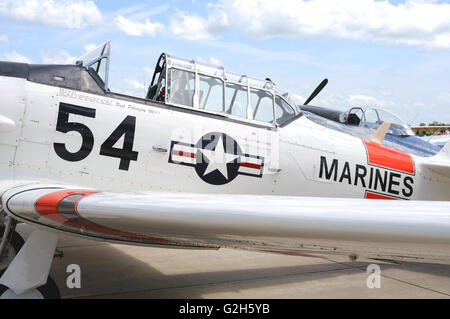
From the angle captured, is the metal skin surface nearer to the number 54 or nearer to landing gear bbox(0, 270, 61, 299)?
the number 54

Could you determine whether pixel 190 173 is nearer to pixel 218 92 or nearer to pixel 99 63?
pixel 218 92

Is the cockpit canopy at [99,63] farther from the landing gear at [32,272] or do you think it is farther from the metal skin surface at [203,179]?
the landing gear at [32,272]

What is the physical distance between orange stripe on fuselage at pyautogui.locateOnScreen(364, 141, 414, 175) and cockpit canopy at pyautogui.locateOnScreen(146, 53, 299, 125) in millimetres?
969

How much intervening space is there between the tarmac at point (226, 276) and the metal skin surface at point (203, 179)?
2.40ft

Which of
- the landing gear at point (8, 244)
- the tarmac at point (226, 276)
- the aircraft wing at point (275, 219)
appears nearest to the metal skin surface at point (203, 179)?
the aircraft wing at point (275, 219)

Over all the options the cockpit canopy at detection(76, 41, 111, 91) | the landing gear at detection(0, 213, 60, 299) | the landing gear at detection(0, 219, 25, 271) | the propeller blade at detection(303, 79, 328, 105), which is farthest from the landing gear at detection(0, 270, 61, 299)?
the propeller blade at detection(303, 79, 328, 105)

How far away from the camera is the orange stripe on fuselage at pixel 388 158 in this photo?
4898 mm

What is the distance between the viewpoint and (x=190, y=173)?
4.18 meters

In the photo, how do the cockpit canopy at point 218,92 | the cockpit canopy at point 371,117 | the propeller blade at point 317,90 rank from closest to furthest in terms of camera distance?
1. the cockpit canopy at point 218,92
2. the cockpit canopy at point 371,117
3. the propeller blade at point 317,90

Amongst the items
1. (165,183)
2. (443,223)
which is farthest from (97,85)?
(443,223)

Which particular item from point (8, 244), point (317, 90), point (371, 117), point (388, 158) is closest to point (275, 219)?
point (8, 244)

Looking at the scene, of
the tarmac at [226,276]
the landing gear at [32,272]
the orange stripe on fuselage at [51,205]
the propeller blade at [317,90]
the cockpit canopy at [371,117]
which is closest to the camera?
the orange stripe on fuselage at [51,205]
